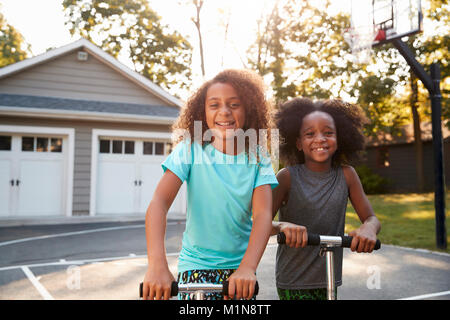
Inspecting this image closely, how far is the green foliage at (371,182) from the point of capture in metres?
23.2

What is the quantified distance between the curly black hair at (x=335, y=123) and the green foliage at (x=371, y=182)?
2167cm

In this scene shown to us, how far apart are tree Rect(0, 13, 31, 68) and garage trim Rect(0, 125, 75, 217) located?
22622 mm

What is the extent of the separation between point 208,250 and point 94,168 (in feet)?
38.5

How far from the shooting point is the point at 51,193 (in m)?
12.6

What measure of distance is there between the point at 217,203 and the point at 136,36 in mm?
24152

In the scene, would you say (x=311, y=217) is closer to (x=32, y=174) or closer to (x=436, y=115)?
(x=436, y=115)

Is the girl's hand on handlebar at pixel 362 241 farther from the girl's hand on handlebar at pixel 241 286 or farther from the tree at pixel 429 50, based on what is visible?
the tree at pixel 429 50

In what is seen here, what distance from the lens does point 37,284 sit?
5.22 metres

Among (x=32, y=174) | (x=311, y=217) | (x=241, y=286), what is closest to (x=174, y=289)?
(x=241, y=286)

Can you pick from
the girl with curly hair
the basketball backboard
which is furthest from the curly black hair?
the basketball backboard

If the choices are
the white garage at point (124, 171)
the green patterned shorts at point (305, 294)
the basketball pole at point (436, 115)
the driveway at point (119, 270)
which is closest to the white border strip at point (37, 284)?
the driveway at point (119, 270)

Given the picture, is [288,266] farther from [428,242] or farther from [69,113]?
[69,113]

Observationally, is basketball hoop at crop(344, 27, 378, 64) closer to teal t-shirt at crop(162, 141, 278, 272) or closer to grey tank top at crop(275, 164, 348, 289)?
grey tank top at crop(275, 164, 348, 289)

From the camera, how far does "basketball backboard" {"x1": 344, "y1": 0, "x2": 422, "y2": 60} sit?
6.83 metres
